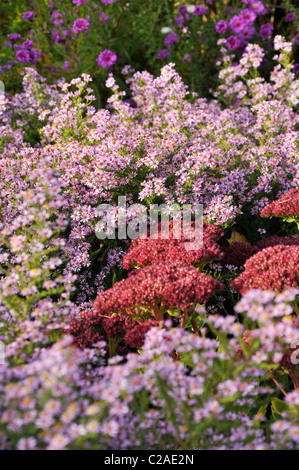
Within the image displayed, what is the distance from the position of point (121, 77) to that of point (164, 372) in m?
4.89

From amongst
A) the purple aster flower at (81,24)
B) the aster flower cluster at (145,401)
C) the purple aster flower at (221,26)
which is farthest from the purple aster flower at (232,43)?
the aster flower cluster at (145,401)

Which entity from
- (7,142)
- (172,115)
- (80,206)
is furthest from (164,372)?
(7,142)

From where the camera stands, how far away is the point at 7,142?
4258mm

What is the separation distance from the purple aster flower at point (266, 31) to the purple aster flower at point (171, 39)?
3.35 ft

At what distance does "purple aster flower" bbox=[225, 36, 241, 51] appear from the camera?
511cm

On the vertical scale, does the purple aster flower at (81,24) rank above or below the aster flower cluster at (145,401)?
above

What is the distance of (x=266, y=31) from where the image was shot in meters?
5.50

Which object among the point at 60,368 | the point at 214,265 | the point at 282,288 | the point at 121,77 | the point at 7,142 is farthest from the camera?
the point at 121,77

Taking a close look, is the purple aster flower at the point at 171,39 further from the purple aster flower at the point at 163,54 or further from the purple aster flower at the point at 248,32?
the purple aster flower at the point at 248,32

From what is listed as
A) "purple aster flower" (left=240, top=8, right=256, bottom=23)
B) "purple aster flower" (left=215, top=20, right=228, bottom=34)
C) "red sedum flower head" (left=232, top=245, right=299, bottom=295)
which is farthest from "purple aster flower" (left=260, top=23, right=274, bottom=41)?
"red sedum flower head" (left=232, top=245, right=299, bottom=295)

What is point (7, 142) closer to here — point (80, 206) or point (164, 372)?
point (80, 206)

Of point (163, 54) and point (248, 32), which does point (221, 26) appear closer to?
point (248, 32)

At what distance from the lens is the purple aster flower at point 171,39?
542cm

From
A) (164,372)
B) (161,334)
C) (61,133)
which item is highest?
(61,133)
